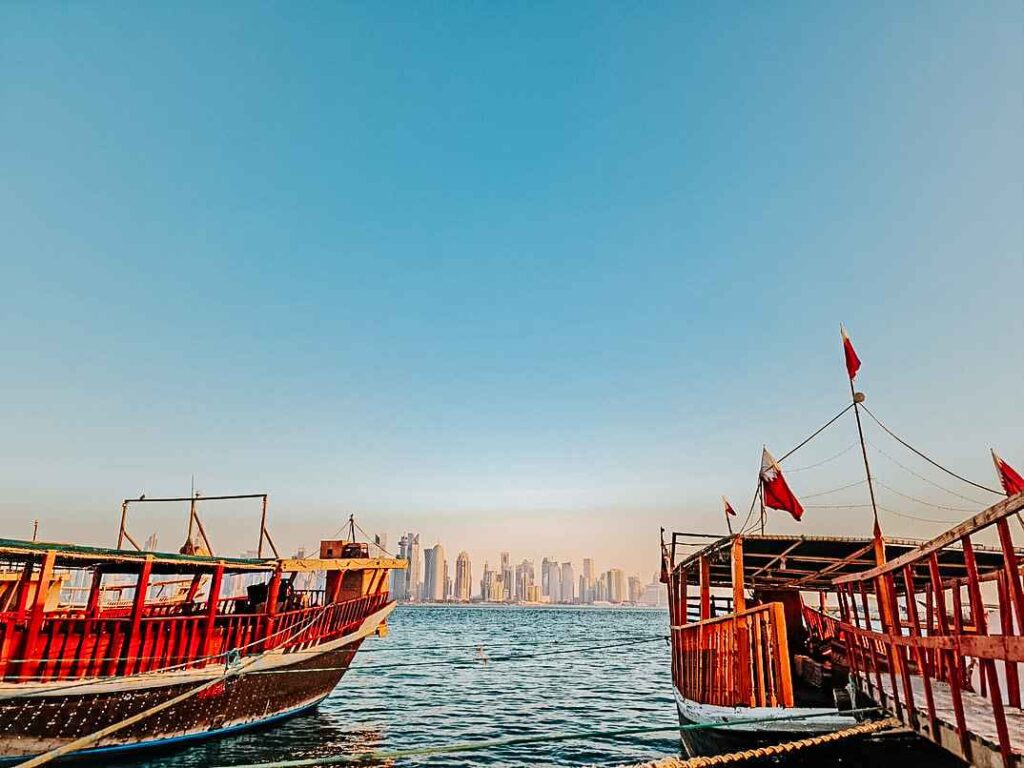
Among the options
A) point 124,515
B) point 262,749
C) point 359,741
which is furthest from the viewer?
point 124,515

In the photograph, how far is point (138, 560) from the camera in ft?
51.4

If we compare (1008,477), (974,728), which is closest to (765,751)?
(974,728)

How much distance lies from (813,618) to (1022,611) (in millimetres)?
20325

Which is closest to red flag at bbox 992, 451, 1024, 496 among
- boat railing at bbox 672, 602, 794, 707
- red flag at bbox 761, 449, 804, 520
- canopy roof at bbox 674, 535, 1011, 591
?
canopy roof at bbox 674, 535, 1011, 591

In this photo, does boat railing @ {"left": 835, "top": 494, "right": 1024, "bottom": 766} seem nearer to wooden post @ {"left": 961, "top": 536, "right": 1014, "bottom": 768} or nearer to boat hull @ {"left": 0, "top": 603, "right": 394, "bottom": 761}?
wooden post @ {"left": 961, "top": 536, "right": 1014, "bottom": 768}

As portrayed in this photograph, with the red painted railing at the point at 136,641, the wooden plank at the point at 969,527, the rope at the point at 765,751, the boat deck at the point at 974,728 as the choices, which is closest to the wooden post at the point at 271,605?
the red painted railing at the point at 136,641

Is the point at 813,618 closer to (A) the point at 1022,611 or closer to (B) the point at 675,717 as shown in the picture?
(B) the point at 675,717

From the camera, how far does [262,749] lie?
52.1 ft

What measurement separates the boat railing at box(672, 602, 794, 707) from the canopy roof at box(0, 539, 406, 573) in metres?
11.8

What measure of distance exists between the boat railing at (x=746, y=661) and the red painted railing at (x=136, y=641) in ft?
37.0

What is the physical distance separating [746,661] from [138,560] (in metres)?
14.7

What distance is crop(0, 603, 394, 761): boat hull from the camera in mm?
13047

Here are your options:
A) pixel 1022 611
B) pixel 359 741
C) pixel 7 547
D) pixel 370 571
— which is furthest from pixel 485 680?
pixel 1022 611

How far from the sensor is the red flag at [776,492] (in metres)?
14.3
